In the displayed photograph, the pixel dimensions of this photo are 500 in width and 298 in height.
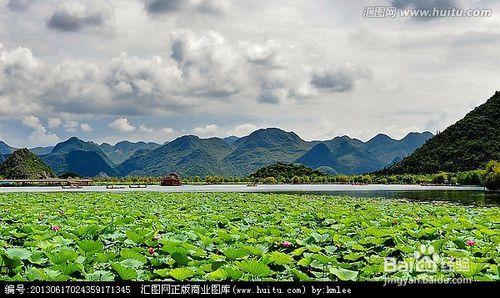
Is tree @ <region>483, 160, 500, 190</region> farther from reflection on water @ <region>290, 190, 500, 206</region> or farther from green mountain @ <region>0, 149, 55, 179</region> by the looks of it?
green mountain @ <region>0, 149, 55, 179</region>

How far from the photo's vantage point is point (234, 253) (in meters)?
5.29

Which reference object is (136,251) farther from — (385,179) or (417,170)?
(417,170)

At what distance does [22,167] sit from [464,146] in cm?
7685

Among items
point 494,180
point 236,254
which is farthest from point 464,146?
point 236,254

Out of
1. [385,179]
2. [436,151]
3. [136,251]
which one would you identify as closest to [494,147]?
[436,151]

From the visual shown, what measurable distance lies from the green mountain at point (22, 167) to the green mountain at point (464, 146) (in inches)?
2520

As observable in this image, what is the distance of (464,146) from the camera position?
7894 cm

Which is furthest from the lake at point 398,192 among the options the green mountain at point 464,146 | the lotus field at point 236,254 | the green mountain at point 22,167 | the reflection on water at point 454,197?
the green mountain at point 22,167

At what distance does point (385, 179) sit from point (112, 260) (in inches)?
2785

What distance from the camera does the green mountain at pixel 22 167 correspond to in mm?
83550

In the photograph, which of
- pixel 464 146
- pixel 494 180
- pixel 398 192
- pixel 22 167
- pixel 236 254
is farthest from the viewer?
pixel 22 167

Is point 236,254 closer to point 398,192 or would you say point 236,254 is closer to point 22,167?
point 398,192

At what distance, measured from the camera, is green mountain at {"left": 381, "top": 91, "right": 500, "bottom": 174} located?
74.2 meters

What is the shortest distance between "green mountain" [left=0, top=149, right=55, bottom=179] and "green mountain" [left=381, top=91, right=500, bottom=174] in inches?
2520
